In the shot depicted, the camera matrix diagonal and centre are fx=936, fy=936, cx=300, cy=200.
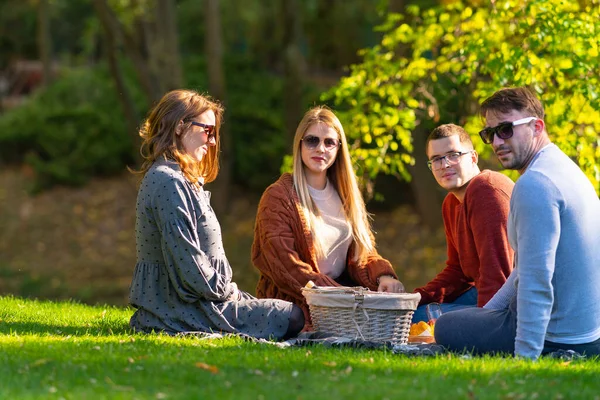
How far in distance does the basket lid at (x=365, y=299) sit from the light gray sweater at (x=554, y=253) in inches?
32.9

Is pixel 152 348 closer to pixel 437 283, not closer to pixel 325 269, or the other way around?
pixel 325 269

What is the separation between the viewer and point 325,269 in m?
6.84

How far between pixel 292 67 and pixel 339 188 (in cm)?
937

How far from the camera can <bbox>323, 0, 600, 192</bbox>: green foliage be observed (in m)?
7.96

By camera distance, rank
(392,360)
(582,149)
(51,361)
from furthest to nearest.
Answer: (582,149), (392,360), (51,361)

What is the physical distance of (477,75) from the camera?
927 centimetres

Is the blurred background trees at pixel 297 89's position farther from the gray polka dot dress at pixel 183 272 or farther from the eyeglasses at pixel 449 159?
the gray polka dot dress at pixel 183 272

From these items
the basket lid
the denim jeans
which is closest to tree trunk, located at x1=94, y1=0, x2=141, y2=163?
the basket lid

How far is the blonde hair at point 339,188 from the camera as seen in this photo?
6.82 meters

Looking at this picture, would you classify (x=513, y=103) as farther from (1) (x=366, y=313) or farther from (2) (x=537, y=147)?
(1) (x=366, y=313)

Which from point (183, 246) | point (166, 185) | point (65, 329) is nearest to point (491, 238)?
point (183, 246)

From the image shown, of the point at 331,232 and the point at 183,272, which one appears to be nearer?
the point at 183,272

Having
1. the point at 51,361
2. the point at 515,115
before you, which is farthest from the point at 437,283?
the point at 51,361

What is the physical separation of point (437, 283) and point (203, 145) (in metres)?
1.98
